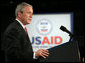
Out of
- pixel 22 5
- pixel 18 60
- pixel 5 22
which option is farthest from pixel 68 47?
pixel 5 22

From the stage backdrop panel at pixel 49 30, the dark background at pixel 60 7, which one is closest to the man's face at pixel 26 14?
the stage backdrop panel at pixel 49 30

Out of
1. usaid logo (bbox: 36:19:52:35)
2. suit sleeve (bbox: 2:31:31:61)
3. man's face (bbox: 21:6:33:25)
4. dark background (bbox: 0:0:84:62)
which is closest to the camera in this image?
suit sleeve (bbox: 2:31:31:61)

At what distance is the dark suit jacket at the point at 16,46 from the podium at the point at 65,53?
0.45 ft

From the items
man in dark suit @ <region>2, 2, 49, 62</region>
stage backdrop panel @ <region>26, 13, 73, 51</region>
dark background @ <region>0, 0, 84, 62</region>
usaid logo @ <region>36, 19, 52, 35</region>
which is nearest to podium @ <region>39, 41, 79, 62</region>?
man in dark suit @ <region>2, 2, 49, 62</region>

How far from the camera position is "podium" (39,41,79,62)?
1.53m

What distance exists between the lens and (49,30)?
5082 millimetres

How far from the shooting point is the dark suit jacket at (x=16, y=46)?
144 cm

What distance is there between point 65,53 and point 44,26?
360 cm

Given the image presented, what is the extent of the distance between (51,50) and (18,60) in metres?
0.26

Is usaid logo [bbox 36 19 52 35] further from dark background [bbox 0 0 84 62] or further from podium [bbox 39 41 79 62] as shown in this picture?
podium [bbox 39 41 79 62]

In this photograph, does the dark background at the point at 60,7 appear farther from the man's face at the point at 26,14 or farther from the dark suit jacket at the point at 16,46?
the dark suit jacket at the point at 16,46

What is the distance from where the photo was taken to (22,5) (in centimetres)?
162

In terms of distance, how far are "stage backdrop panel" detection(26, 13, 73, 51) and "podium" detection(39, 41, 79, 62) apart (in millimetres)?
3399

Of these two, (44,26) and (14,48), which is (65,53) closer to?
(14,48)
